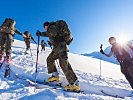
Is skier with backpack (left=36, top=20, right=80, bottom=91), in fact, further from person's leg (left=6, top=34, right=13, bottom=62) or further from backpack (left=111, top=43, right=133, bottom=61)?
person's leg (left=6, top=34, right=13, bottom=62)

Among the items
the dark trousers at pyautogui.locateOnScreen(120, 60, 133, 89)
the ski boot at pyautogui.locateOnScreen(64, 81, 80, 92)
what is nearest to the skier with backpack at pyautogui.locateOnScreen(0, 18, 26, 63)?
the ski boot at pyautogui.locateOnScreen(64, 81, 80, 92)

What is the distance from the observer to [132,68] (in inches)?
386

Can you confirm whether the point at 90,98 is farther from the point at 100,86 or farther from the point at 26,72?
the point at 26,72

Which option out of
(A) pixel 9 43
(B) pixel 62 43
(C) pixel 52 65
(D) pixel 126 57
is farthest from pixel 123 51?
(A) pixel 9 43

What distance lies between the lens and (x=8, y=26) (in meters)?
11.7

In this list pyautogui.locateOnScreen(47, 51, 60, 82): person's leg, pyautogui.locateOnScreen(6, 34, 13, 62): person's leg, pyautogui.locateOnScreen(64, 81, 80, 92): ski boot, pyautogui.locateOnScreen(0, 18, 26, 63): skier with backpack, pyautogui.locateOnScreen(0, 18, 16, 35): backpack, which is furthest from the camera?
pyautogui.locateOnScreen(0, 18, 16, 35): backpack

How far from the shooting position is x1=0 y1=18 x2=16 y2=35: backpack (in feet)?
37.9

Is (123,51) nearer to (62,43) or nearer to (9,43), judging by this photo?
(62,43)

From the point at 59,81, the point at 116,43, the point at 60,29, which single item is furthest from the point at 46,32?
the point at 116,43

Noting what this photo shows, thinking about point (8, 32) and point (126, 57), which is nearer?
point (126, 57)

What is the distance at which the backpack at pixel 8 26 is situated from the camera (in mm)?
11564

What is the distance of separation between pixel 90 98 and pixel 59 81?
131 inches

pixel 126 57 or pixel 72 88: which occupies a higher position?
pixel 126 57

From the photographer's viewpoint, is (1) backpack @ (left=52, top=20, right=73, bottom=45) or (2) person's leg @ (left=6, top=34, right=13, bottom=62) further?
(2) person's leg @ (left=6, top=34, right=13, bottom=62)
